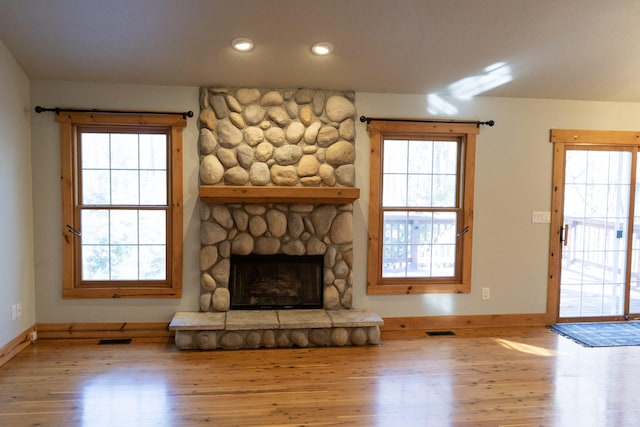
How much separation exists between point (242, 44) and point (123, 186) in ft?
5.61

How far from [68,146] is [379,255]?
2963 millimetres

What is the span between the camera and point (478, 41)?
140 inches

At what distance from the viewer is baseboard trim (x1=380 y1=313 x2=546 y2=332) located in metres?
4.50

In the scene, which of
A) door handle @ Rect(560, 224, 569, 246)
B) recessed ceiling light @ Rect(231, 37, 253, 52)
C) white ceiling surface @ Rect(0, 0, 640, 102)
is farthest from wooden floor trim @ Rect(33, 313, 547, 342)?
recessed ceiling light @ Rect(231, 37, 253, 52)

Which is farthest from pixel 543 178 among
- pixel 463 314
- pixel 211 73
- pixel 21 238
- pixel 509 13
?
pixel 21 238

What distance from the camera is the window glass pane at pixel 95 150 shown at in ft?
13.5

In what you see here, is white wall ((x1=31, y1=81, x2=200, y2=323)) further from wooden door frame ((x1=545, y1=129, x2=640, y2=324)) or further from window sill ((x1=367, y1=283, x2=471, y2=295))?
wooden door frame ((x1=545, y1=129, x2=640, y2=324))

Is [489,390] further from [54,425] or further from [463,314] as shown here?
[54,425]

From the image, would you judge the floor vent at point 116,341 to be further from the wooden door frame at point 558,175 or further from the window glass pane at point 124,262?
the wooden door frame at point 558,175

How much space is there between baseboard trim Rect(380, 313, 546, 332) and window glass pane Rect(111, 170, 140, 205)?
2.65 meters

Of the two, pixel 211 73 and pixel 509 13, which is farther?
pixel 211 73

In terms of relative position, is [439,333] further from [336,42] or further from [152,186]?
[152,186]

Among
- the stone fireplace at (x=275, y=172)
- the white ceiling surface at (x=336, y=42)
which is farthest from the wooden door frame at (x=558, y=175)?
the stone fireplace at (x=275, y=172)

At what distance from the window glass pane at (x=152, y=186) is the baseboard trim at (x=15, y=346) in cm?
143
